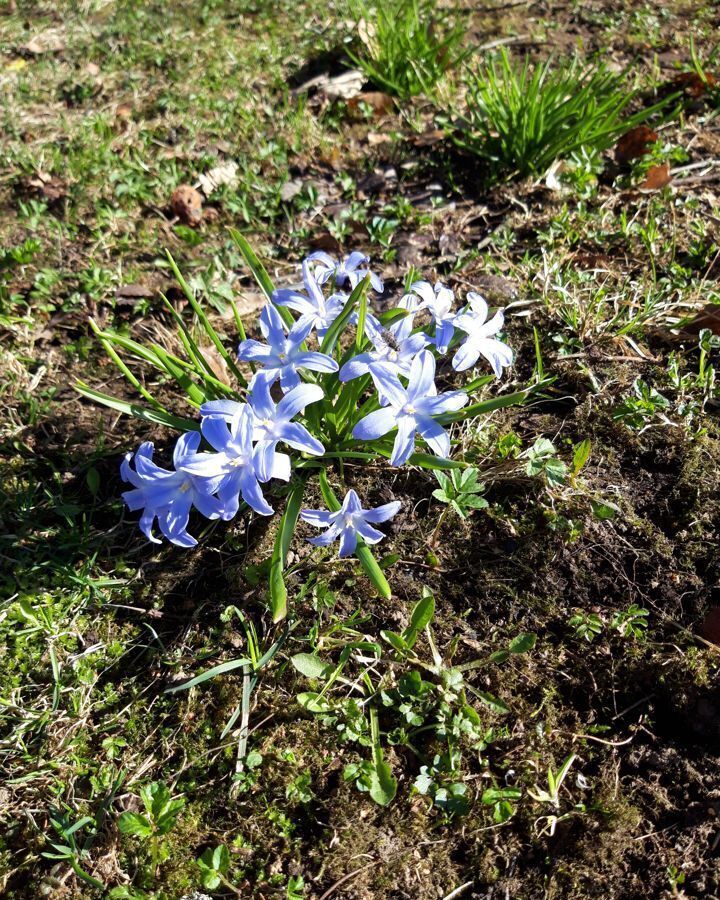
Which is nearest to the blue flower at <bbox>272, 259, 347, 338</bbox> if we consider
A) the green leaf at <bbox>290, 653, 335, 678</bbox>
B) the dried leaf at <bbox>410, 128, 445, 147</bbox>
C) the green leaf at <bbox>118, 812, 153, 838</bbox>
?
the green leaf at <bbox>290, 653, 335, 678</bbox>

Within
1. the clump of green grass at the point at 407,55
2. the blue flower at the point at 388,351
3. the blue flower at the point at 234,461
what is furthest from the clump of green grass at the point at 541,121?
the blue flower at the point at 234,461

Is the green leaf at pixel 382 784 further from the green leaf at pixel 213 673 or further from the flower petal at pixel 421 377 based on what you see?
the flower petal at pixel 421 377

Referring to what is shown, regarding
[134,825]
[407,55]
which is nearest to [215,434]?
[134,825]

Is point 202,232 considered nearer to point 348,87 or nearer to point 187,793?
point 348,87

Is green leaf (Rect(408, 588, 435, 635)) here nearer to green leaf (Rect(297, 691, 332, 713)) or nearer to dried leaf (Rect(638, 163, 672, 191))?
green leaf (Rect(297, 691, 332, 713))

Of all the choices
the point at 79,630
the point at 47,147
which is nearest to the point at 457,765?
the point at 79,630

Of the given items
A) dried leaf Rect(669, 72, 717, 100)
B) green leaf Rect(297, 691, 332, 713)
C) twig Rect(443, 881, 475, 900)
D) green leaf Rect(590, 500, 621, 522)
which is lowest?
twig Rect(443, 881, 475, 900)

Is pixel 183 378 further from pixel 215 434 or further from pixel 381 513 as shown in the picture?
pixel 381 513
